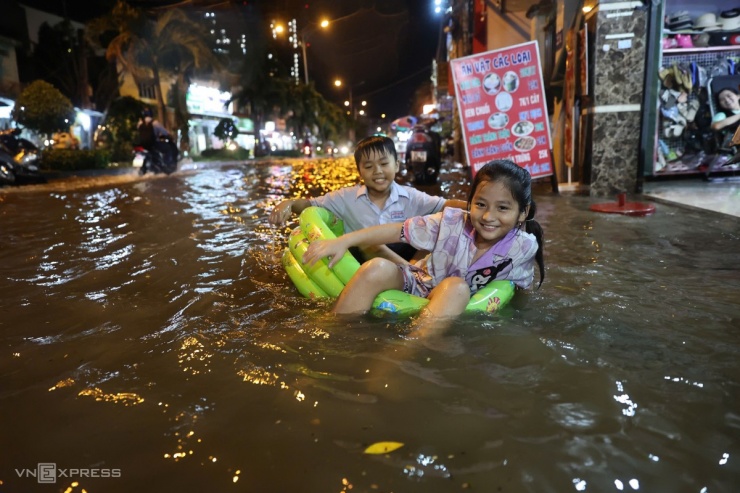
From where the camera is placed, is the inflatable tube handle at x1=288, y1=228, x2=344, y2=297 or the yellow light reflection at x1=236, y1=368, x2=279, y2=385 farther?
the inflatable tube handle at x1=288, y1=228, x2=344, y2=297

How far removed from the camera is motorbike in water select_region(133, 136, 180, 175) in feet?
50.1

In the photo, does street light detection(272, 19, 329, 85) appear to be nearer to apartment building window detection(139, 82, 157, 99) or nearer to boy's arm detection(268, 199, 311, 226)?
apartment building window detection(139, 82, 157, 99)

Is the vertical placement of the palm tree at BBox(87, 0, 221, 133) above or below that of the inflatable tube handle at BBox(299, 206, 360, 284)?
above

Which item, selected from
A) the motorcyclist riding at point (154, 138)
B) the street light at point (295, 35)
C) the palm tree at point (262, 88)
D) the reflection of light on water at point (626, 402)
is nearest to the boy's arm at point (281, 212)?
the reflection of light on water at point (626, 402)

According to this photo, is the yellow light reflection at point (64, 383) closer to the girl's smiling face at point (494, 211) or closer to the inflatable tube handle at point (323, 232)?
the inflatable tube handle at point (323, 232)

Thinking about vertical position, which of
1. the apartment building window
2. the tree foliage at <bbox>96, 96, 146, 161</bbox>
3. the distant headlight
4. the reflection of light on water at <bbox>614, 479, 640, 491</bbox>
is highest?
the apartment building window

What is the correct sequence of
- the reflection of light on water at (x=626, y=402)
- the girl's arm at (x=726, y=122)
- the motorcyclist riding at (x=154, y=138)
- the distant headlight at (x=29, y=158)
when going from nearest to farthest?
the reflection of light on water at (x=626, y=402), the girl's arm at (x=726, y=122), the distant headlight at (x=29, y=158), the motorcyclist riding at (x=154, y=138)

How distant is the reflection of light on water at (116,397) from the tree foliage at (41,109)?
2045cm

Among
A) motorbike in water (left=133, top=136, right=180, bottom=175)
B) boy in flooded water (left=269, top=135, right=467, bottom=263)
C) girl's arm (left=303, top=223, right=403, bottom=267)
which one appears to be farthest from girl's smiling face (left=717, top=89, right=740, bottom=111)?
motorbike in water (left=133, top=136, right=180, bottom=175)

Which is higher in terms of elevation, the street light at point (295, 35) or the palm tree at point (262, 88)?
the street light at point (295, 35)

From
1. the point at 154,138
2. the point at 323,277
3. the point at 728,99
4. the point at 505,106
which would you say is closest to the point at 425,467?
the point at 323,277

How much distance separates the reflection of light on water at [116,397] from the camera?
6.57 feet

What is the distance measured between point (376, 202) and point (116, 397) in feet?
7.17

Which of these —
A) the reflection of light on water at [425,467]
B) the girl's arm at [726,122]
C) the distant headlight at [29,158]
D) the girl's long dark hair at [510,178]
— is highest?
the distant headlight at [29,158]
